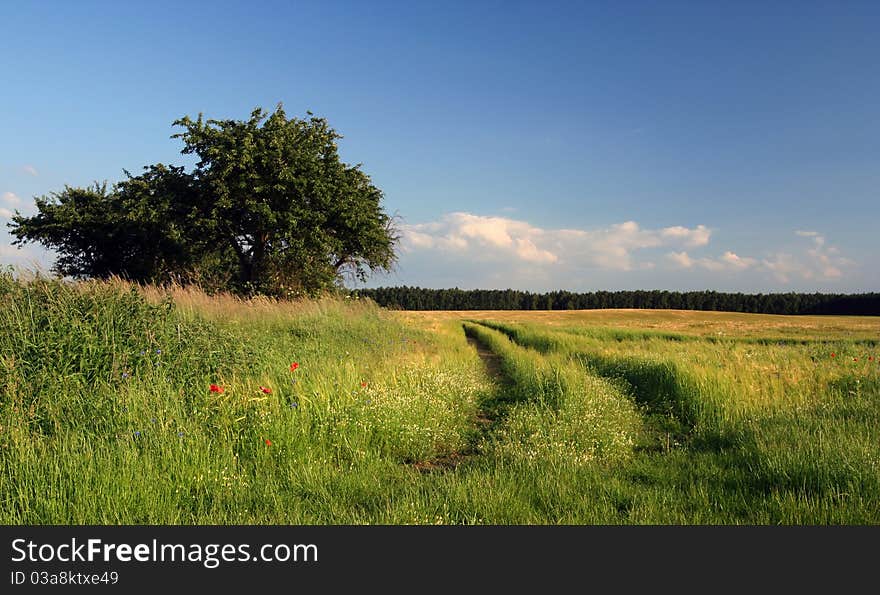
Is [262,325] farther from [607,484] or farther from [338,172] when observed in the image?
[338,172]

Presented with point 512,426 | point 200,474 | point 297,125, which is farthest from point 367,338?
point 297,125

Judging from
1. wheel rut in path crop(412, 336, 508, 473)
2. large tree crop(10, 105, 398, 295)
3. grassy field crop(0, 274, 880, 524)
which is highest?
large tree crop(10, 105, 398, 295)

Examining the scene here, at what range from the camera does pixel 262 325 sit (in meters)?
14.1

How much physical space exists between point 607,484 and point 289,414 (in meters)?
4.13

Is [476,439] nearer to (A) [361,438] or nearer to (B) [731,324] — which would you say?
(A) [361,438]

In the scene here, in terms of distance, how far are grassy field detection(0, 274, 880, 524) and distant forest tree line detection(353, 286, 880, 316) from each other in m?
91.0

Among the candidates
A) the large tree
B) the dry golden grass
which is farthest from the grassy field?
the dry golden grass

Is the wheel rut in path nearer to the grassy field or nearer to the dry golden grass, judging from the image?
the grassy field

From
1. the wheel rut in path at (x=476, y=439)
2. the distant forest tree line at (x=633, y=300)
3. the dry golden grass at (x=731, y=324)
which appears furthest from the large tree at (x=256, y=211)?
the distant forest tree line at (x=633, y=300)

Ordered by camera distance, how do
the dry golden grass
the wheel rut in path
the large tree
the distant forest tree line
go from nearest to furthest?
the wheel rut in path → the large tree → the dry golden grass → the distant forest tree line

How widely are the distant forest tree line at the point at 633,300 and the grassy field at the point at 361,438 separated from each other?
9103cm

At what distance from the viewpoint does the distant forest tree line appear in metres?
99.9

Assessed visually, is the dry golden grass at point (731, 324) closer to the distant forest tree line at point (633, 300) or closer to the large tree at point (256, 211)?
the large tree at point (256, 211)

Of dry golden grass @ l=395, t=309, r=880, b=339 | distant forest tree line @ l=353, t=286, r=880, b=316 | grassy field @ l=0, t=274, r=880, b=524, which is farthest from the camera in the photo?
distant forest tree line @ l=353, t=286, r=880, b=316
